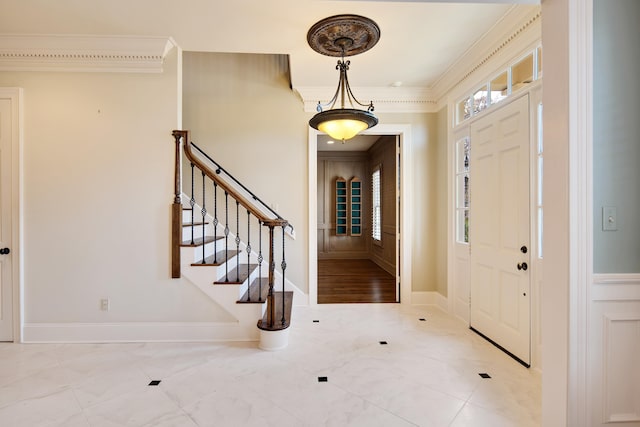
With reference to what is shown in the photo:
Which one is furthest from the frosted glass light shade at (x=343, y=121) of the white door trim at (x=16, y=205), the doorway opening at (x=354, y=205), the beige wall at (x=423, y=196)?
the doorway opening at (x=354, y=205)

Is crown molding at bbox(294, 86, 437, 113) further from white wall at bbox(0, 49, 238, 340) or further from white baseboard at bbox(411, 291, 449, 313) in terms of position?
white baseboard at bbox(411, 291, 449, 313)

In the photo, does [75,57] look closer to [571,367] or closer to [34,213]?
[34,213]

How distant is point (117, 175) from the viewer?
310 cm

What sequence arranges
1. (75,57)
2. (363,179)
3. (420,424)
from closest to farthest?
(420,424) < (75,57) < (363,179)

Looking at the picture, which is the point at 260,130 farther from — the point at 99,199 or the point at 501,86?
the point at 501,86

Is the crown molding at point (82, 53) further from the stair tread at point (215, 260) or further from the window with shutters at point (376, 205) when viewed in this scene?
the window with shutters at point (376, 205)

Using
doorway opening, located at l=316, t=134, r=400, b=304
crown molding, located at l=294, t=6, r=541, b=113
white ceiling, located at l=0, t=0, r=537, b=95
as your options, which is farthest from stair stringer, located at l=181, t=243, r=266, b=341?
doorway opening, located at l=316, t=134, r=400, b=304

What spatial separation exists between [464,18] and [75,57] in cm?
374

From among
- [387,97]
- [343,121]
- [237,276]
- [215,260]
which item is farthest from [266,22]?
[237,276]

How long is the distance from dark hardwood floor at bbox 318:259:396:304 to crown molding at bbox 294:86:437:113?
2.77m

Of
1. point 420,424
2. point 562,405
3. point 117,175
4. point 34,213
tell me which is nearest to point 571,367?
point 562,405

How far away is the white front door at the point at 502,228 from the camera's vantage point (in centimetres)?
263

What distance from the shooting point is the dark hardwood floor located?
15.3 feet

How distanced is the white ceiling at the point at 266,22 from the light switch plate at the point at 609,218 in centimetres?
194
